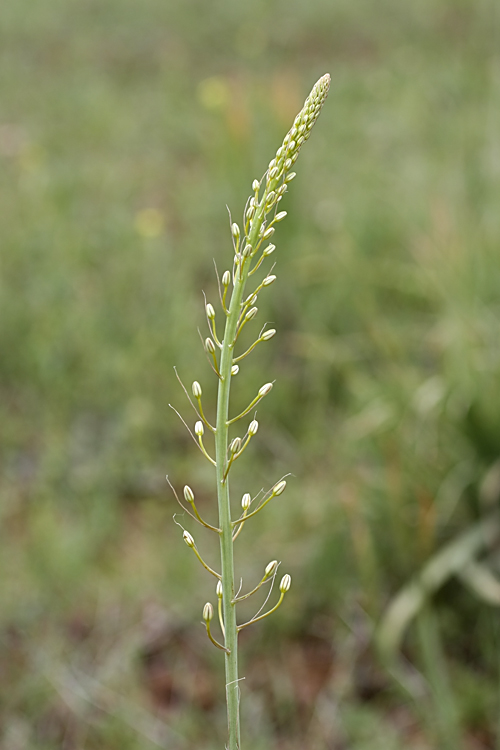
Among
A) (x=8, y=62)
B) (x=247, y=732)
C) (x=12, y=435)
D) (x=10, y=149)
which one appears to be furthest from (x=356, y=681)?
(x=8, y=62)

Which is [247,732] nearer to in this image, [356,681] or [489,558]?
[356,681]

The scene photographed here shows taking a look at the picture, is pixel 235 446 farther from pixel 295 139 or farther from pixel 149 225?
pixel 149 225

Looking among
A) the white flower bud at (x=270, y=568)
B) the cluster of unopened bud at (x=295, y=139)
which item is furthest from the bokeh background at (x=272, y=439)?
the cluster of unopened bud at (x=295, y=139)

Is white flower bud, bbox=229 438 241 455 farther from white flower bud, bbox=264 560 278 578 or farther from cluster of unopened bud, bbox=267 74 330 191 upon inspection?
cluster of unopened bud, bbox=267 74 330 191

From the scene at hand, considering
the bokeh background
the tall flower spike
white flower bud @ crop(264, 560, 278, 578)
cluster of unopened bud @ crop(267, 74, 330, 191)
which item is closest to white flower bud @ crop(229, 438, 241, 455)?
the tall flower spike

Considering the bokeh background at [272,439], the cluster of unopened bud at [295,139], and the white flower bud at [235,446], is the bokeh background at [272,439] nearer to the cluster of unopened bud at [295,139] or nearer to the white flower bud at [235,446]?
the white flower bud at [235,446]

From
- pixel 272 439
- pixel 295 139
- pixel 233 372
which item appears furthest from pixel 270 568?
pixel 272 439
